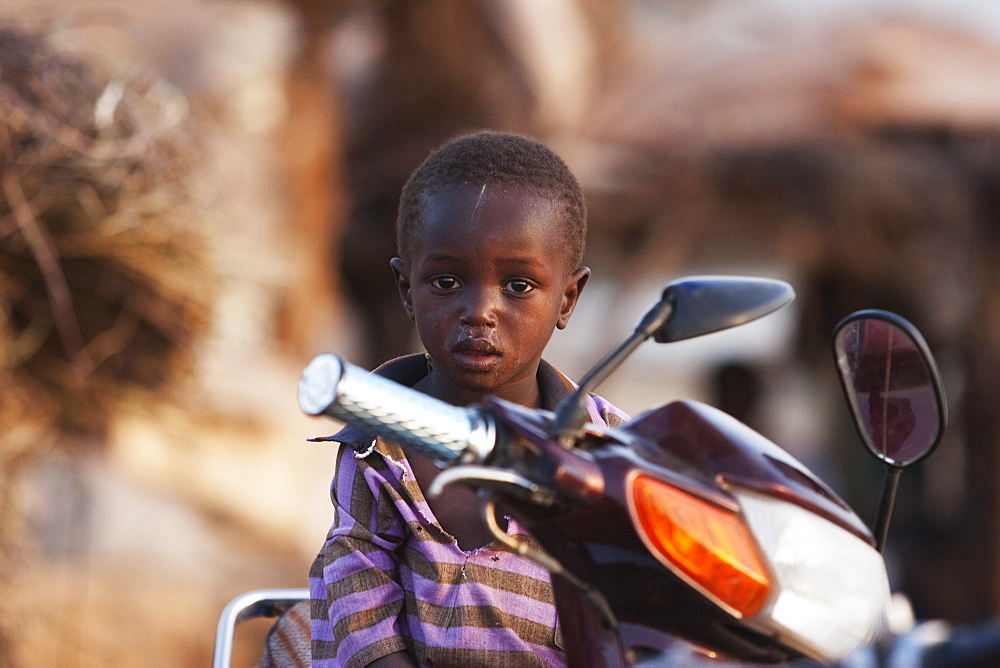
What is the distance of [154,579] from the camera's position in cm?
399

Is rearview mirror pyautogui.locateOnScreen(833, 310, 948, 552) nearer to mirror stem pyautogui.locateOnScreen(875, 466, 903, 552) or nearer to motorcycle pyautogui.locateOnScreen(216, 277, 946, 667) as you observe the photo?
mirror stem pyautogui.locateOnScreen(875, 466, 903, 552)

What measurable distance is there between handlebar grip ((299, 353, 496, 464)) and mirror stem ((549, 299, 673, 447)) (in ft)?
0.21

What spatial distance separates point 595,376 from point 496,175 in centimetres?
46

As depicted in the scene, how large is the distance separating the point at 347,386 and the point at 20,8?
10.0ft

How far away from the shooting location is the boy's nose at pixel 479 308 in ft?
4.11

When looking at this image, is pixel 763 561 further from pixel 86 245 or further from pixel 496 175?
pixel 86 245

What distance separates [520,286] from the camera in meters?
1.30

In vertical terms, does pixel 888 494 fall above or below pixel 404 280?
below

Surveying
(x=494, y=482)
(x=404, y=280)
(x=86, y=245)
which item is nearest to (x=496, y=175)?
(x=404, y=280)

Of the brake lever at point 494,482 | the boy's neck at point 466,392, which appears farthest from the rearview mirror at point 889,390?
the brake lever at point 494,482

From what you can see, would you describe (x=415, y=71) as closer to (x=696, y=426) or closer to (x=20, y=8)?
(x=20, y=8)

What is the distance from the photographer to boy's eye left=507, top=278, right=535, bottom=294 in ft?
4.25

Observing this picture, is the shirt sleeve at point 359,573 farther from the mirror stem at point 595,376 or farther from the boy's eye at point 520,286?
the mirror stem at point 595,376

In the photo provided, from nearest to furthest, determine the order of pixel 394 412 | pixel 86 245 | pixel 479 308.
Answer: pixel 394 412 < pixel 479 308 < pixel 86 245
